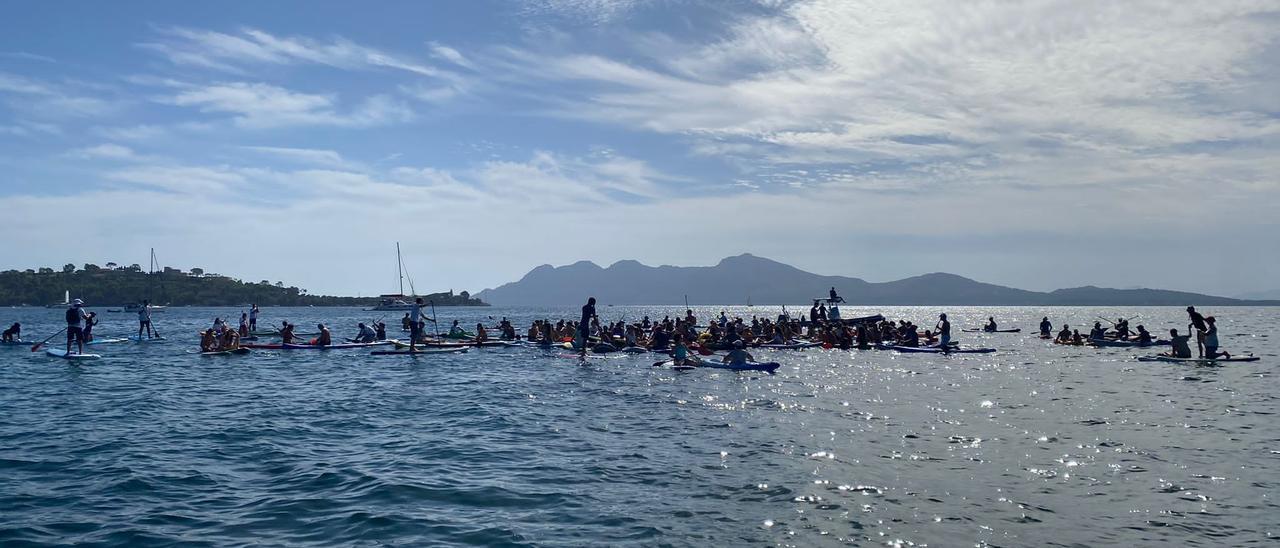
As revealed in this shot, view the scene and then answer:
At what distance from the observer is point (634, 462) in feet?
51.6

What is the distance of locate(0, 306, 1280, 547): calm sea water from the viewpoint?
11344mm

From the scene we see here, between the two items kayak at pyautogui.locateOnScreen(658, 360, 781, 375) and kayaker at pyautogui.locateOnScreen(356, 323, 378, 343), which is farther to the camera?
kayaker at pyautogui.locateOnScreen(356, 323, 378, 343)

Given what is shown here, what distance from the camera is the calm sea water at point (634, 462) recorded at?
11.3m

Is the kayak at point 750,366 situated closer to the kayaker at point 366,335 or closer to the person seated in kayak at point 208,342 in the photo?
the kayaker at point 366,335

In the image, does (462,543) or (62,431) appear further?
(62,431)

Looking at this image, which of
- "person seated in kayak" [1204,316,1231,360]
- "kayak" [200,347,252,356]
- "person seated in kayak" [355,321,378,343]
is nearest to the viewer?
"person seated in kayak" [1204,316,1231,360]

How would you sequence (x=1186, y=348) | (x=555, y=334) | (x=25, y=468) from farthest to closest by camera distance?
(x=555, y=334) → (x=1186, y=348) → (x=25, y=468)

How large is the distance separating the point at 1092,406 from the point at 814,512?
15.7m

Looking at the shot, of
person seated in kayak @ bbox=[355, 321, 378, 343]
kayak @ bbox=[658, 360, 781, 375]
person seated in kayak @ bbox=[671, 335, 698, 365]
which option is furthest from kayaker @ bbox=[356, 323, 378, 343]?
kayak @ bbox=[658, 360, 781, 375]

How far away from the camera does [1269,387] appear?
28531 mm

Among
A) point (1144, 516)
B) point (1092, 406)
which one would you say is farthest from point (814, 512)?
point (1092, 406)

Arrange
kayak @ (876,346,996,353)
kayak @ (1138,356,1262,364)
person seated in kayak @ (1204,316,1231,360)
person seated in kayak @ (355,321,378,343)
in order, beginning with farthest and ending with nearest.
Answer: person seated in kayak @ (355,321,378,343) < kayak @ (876,346,996,353) < person seated in kayak @ (1204,316,1231,360) < kayak @ (1138,356,1262,364)

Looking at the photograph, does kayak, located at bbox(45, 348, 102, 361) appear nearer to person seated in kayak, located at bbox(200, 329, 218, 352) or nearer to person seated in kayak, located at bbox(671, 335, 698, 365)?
person seated in kayak, located at bbox(200, 329, 218, 352)

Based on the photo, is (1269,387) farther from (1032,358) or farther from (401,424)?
(401,424)
